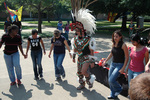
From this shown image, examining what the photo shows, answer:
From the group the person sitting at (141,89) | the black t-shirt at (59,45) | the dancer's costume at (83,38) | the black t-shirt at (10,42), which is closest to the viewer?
the person sitting at (141,89)

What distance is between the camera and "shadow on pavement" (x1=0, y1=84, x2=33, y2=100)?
4.34 meters

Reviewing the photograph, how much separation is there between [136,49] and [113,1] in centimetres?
1496

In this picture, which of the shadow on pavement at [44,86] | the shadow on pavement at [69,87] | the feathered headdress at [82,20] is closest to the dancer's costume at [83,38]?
the feathered headdress at [82,20]

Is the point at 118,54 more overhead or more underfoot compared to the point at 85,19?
more underfoot

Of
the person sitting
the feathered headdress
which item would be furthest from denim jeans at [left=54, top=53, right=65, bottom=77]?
the person sitting

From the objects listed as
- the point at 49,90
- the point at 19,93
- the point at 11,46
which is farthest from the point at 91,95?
the point at 11,46

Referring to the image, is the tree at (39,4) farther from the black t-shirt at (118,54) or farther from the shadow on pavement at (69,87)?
the black t-shirt at (118,54)

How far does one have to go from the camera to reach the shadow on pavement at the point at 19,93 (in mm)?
4336

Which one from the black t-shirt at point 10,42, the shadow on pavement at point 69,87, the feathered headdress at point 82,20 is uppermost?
the feathered headdress at point 82,20

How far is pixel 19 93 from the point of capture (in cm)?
456

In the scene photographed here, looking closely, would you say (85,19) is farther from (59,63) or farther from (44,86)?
(44,86)

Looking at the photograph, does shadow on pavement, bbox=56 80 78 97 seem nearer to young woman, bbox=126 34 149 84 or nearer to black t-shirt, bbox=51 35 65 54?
black t-shirt, bbox=51 35 65 54

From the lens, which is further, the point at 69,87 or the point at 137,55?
the point at 69,87

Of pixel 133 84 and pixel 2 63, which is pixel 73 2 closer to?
pixel 133 84
